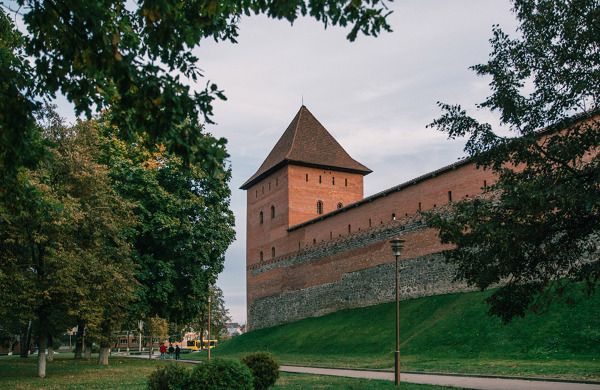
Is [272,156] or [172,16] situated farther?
[272,156]

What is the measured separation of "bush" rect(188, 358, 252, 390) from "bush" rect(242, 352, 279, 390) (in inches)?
89.2

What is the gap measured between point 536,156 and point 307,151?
36.9 metres

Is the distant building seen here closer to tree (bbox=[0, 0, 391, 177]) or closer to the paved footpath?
the paved footpath

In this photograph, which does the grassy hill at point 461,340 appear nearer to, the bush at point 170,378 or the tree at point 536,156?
the tree at point 536,156

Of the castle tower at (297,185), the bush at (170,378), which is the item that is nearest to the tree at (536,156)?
the bush at (170,378)

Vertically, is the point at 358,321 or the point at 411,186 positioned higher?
the point at 411,186

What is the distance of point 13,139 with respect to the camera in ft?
20.9

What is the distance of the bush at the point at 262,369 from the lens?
37.3 ft

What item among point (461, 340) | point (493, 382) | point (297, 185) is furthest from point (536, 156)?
point (297, 185)

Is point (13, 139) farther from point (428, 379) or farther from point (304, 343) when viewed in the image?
point (304, 343)

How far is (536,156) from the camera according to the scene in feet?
39.8

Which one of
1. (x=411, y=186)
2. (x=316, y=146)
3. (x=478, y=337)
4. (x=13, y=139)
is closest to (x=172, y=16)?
(x=13, y=139)

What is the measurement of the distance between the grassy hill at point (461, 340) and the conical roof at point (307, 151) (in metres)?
16.3

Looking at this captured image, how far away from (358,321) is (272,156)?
22354mm
